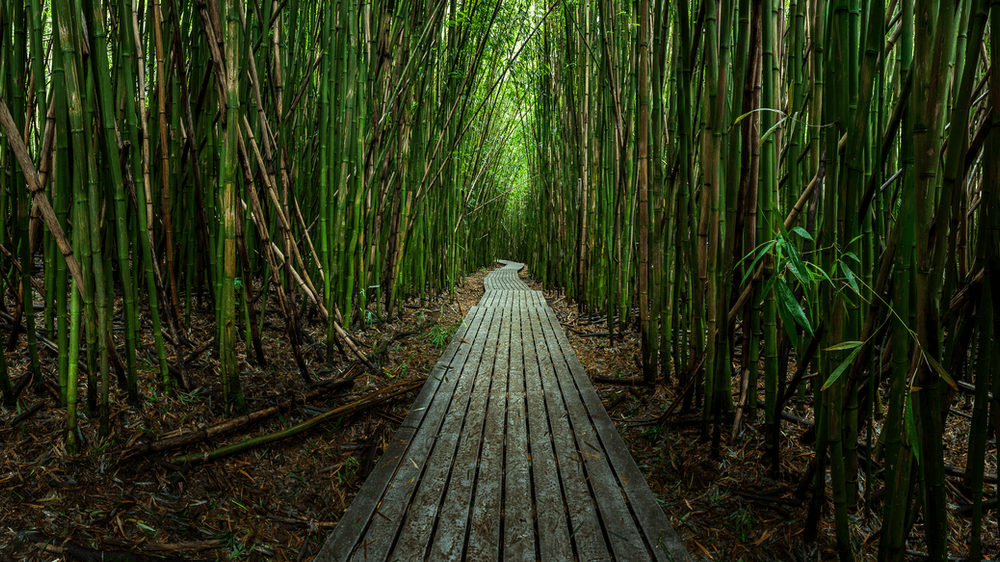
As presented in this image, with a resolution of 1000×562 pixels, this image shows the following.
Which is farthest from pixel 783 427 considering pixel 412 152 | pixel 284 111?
pixel 412 152

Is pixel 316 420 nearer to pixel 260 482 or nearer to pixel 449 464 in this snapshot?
pixel 260 482

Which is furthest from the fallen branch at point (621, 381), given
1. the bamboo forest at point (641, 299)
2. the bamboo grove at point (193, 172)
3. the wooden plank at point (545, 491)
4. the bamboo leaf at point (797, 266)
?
the bamboo leaf at point (797, 266)

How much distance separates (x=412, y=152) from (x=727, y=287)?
6.67 feet

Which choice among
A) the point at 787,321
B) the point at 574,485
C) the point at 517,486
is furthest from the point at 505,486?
the point at 787,321

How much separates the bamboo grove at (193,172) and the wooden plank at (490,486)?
536mm

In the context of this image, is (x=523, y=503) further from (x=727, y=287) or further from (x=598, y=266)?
(x=598, y=266)

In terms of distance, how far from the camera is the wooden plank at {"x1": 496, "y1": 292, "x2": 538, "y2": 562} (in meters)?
0.86

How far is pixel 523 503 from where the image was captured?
0.99 m

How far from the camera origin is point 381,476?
3.51ft

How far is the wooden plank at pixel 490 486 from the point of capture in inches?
33.7

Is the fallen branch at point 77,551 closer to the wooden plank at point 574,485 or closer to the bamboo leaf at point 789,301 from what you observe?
the wooden plank at point 574,485

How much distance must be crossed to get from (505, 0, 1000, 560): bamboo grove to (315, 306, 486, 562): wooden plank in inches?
29.8

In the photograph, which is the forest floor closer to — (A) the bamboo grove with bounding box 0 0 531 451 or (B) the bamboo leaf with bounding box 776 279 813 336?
(A) the bamboo grove with bounding box 0 0 531 451

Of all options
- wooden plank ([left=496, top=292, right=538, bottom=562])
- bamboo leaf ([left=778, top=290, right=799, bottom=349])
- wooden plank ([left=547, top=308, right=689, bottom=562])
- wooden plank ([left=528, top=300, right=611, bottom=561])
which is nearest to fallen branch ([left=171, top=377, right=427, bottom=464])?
wooden plank ([left=496, top=292, right=538, bottom=562])
